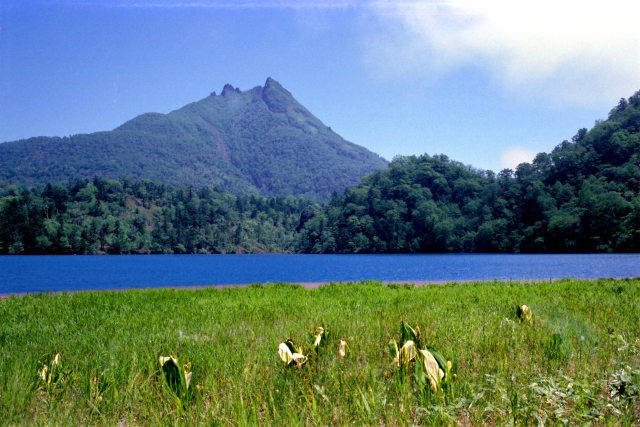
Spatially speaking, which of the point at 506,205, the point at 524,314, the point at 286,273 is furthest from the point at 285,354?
the point at 506,205

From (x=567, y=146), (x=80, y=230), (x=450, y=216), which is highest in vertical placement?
(x=567, y=146)

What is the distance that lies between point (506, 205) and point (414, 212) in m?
23.2

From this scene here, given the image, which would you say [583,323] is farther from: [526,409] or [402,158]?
[402,158]

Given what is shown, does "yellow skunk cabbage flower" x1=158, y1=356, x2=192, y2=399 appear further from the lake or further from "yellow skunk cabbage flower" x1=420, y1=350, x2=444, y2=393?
the lake

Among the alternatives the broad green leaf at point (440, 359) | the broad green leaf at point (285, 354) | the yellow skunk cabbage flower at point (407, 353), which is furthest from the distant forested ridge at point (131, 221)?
the broad green leaf at point (440, 359)

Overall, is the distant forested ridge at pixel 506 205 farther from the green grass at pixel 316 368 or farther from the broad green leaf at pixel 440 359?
the broad green leaf at pixel 440 359

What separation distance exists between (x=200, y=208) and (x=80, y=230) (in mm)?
39392

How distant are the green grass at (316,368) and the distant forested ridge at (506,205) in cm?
8607

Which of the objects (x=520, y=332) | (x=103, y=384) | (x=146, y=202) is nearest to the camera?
(x=103, y=384)

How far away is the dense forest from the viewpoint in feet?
274

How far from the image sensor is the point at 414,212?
371ft

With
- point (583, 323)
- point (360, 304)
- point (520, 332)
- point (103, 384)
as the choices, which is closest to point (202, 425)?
point (103, 384)

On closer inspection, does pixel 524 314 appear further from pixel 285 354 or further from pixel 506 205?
pixel 506 205

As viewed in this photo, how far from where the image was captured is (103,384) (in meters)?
3.81
